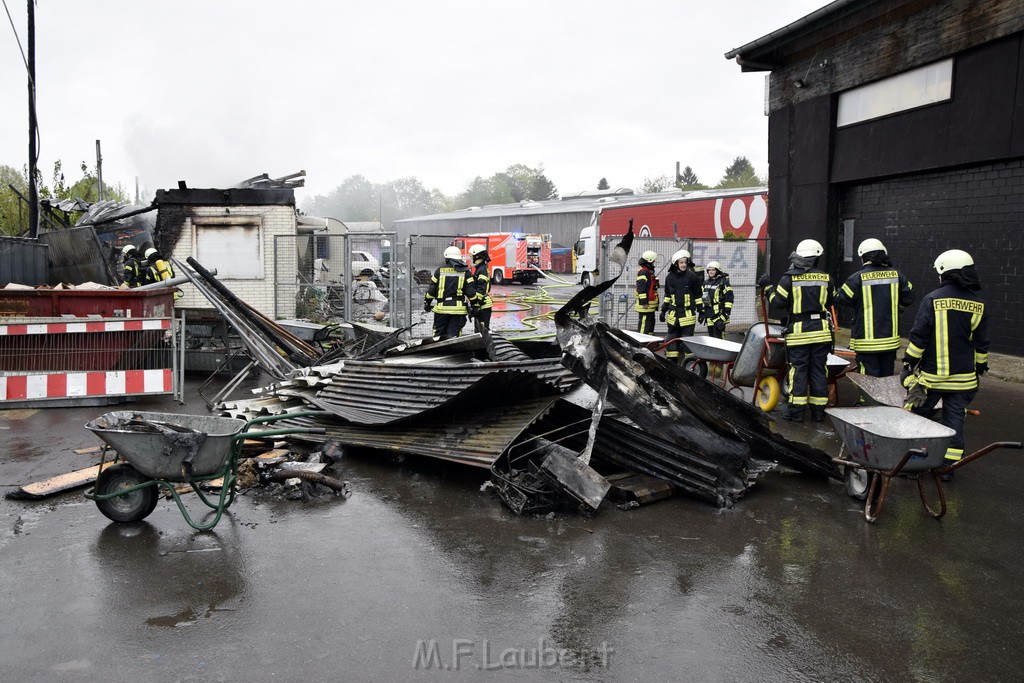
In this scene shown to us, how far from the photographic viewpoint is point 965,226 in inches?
488

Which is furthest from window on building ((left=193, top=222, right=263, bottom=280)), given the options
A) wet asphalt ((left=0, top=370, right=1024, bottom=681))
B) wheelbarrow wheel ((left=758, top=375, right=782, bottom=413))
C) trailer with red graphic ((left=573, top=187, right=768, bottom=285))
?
wheelbarrow wheel ((left=758, top=375, right=782, bottom=413))

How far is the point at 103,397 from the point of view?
30.6 ft

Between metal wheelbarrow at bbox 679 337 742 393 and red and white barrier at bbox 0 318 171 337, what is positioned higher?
red and white barrier at bbox 0 318 171 337

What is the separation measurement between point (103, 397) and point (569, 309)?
20.6ft

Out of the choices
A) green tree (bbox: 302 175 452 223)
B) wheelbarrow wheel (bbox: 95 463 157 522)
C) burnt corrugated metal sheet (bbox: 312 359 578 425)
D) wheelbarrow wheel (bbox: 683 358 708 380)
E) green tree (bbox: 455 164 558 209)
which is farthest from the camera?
green tree (bbox: 455 164 558 209)

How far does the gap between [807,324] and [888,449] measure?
314 cm

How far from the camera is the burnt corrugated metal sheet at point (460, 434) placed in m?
6.17

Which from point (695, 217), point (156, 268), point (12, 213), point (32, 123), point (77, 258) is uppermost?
point (32, 123)

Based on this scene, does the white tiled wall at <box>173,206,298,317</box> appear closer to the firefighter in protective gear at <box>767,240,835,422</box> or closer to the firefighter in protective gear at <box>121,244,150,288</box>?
the firefighter in protective gear at <box>121,244,150,288</box>

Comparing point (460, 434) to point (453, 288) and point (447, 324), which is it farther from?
point (447, 324)

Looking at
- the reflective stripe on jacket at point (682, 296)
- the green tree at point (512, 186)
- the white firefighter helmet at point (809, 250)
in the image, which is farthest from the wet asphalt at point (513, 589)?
the green tree at point (512, 186)

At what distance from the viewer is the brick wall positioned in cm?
1157

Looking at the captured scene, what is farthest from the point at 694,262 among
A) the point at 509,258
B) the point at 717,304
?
the point at 509,258

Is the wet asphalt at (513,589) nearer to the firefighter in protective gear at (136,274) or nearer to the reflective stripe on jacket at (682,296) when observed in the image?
the reflective stripe on jacket at (682,296)
